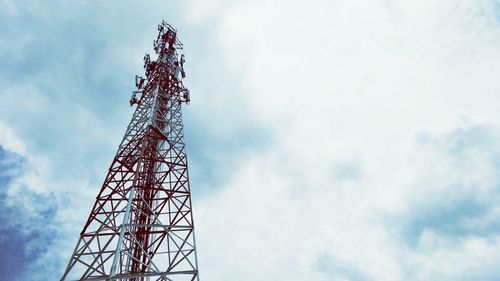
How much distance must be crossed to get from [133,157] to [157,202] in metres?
3.16

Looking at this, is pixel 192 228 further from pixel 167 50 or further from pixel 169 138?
pixel 167 50

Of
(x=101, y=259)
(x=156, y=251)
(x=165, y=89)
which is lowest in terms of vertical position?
(x=101, y=259)

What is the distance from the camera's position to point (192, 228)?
17609 mm

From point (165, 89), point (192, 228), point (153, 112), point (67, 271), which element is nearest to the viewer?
point (67, 271)

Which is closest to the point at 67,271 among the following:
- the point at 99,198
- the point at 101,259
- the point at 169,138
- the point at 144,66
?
the point at 101,259

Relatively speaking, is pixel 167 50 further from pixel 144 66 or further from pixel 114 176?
pixel 114 176

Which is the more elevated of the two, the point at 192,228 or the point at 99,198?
the point at 99,198

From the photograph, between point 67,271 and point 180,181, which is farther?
point 180,181

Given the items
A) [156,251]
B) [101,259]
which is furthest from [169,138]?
[101,259]

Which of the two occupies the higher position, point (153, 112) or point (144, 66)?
point (144, 66)

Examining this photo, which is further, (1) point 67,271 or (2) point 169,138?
(2) point 169,138

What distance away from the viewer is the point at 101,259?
1500cm

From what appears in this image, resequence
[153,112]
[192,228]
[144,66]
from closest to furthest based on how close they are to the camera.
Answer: [192,228] → [153,112] → [144,66]

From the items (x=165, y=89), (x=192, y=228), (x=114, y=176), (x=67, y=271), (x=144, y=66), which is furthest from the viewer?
(x=144, y=66)
